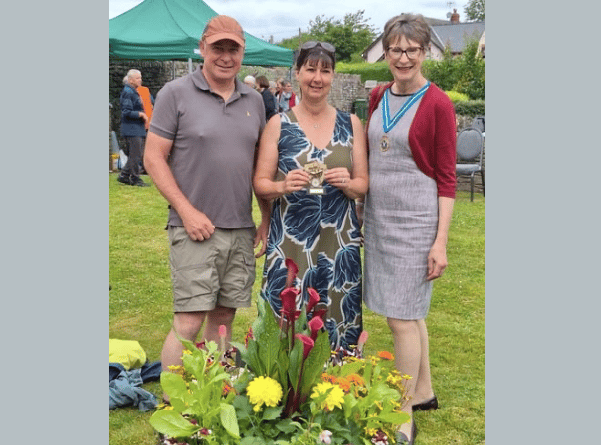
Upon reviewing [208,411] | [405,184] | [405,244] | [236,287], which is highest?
[405,184]

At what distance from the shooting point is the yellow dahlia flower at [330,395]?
2.32 metres

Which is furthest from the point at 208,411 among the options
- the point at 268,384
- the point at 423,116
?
the point at 423,116

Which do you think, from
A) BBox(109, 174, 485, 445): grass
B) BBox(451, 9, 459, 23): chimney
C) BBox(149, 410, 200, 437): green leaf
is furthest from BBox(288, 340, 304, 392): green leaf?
BBox(451, 9, 459, 23): chimney

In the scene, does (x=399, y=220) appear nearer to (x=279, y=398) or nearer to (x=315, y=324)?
(x=315, y=324)

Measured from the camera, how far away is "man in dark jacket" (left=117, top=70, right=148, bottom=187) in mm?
11698

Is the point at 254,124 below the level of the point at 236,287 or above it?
above

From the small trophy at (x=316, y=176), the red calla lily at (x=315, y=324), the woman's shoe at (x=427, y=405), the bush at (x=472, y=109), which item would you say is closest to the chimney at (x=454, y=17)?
the bush at (x=472, y=109)

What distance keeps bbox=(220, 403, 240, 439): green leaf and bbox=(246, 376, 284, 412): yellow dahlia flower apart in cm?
8

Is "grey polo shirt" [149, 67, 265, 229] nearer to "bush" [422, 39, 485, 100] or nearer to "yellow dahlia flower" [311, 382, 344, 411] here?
"yellow dahlia flower" [311, 382, 344, 411]

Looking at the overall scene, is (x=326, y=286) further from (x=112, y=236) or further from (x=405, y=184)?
(x=112, y=236)

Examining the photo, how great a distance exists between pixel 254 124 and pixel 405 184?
2.39ft

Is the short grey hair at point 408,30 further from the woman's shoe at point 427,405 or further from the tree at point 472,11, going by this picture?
the tree at point 472,11

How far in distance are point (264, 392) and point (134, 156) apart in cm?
1004

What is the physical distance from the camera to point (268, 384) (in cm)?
235
